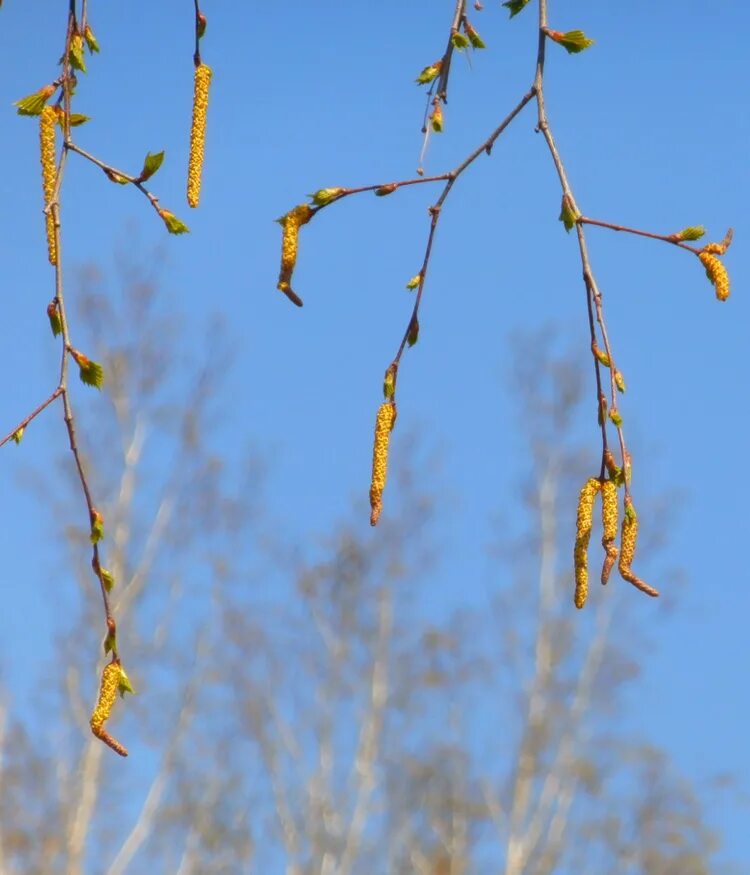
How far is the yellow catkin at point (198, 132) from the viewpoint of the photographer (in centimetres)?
141

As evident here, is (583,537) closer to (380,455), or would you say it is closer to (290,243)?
(380,455)

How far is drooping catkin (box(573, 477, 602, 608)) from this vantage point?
1246mm

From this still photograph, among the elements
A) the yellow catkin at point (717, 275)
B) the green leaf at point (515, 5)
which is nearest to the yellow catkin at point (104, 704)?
the yellow catkin at point (717, 275)

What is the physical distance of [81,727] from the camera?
33.8ft

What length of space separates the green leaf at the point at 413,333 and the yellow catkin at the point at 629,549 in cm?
26

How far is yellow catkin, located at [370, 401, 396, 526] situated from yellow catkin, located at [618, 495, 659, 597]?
0.21 meters

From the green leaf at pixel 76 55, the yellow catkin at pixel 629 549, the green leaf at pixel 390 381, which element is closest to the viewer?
the yellow catkin at pixel 629 549

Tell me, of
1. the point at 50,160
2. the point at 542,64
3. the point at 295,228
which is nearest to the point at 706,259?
the point at 542,64

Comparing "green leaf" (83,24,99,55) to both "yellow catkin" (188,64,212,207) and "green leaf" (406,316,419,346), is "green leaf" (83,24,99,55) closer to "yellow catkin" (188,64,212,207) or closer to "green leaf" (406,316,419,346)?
"yellow catkin" (188,64,212,207)

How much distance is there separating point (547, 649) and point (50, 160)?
9.82 metres

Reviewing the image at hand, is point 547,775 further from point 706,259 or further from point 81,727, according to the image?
point 706,259

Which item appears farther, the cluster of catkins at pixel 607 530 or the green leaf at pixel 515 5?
the green leaf at pixel 515 5

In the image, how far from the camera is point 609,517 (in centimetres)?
124

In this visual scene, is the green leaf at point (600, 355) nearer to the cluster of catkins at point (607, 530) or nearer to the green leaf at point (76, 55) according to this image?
the cluster of catkins at point (607, 530)
